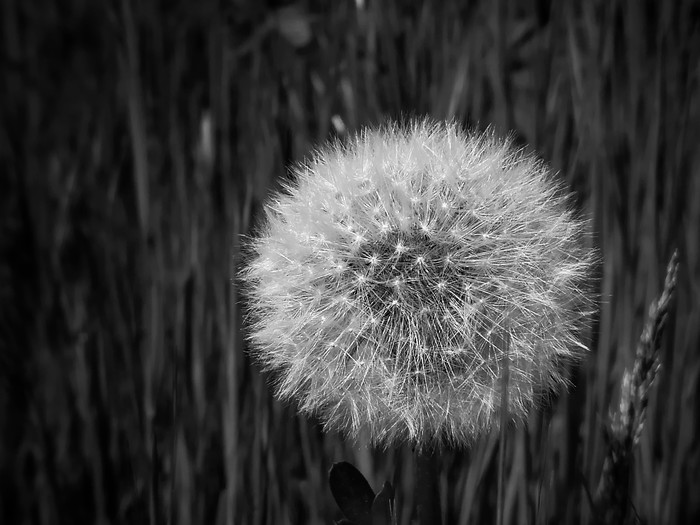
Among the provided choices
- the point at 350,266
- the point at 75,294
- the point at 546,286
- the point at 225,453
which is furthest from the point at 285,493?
the point at 75,294

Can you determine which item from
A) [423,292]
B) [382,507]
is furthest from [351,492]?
[423,292]

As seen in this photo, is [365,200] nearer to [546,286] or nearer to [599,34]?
[546,286]

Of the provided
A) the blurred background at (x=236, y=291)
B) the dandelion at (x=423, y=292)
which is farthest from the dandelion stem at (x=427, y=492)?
the blurred background at (x=236, y=291)

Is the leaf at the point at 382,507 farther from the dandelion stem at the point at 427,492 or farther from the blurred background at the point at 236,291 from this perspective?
the blurred background at the point at 236,291

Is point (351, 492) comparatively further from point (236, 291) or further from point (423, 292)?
point (236, 291)

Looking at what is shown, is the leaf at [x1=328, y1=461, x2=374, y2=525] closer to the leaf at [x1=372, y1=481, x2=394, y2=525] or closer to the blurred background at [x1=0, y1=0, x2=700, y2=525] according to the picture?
the leaf at [x1=372, y1=481, x2=394, y2=525]

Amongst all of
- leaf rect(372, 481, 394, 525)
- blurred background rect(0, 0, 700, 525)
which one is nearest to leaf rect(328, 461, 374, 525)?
leaf rect(372, 481, 394, 525)
